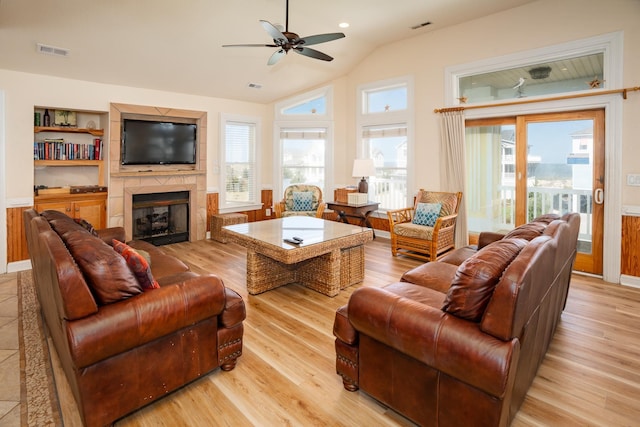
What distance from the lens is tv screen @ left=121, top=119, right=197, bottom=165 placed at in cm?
539

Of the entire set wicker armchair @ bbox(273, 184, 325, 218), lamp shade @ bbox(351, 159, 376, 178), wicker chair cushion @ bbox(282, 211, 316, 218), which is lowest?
wicker chair cushion @ bbox(282, 211, 316, 218)

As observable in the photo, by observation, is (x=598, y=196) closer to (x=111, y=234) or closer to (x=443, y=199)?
(x=443, y=199)

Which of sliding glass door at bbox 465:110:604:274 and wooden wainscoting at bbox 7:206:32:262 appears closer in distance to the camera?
sliding glass door at bbox 465:110:604:274

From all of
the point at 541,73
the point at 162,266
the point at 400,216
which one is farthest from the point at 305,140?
the point at 162,266

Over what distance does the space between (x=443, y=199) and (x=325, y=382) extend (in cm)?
389

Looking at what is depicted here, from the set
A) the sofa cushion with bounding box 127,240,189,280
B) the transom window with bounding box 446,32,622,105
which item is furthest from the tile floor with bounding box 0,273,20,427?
the transom window with bounding box 446,32,622,105

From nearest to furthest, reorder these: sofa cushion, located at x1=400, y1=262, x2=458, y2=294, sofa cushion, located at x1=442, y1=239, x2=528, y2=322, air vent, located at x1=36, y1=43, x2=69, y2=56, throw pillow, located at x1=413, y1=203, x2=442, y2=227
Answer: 1. sofa cushion, located at x1=442, y1=239, x2=528, y2=322
2. sofa cushion, located at x1=400, y1=262, x2=458, y2=294
3. air vent, located at x1=36, y1=43, x2=69, y2=56
4. throw pillow, located at x1=413, y1=203, x2=442, y2=227

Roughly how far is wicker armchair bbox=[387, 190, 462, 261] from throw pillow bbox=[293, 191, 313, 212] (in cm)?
161

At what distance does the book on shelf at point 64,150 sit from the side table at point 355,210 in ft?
12.5

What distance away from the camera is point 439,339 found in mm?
1563

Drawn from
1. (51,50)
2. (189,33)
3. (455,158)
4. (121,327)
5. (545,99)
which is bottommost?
(121,327)

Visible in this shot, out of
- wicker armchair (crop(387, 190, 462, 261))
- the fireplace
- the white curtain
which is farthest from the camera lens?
the fireplace

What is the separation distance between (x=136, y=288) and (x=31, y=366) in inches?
51.6

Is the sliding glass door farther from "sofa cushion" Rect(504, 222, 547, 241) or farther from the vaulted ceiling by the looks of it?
"sofa cushion" Rect(504, 222, 547, 241)
